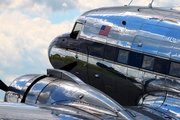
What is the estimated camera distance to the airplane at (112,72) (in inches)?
441

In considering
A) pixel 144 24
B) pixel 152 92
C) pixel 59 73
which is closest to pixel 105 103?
pixel 59 73

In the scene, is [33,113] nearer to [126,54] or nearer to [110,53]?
[126,54]

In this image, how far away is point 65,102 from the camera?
1155 centimetres

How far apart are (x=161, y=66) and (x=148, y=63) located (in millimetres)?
502

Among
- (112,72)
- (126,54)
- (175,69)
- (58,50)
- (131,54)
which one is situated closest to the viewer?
(175,69)

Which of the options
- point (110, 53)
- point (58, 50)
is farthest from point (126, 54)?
point (58, 50)

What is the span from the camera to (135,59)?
567 inches

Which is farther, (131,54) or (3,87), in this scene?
(131,54)

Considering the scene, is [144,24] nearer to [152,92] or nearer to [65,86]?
[152,92]

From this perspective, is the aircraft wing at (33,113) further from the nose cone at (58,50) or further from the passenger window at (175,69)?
the nose cone at (58,50)

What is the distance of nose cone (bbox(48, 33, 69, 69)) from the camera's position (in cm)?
1750

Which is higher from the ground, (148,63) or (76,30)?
(76,30)

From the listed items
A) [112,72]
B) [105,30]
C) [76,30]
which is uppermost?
[105,30]

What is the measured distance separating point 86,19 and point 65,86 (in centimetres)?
521
